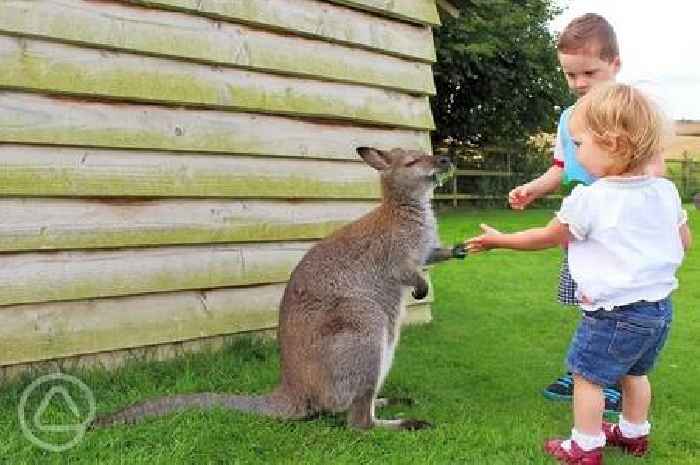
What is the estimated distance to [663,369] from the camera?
5754 mm

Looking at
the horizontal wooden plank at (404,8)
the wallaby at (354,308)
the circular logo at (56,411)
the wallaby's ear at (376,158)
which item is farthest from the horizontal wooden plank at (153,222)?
the horizontal wooden plank at (404,8)

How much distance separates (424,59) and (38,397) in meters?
4.26

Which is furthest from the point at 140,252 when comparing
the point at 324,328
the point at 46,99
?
the point at 324,328

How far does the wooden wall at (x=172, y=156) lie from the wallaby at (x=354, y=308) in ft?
3.76

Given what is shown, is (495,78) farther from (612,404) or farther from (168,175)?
(612,404)

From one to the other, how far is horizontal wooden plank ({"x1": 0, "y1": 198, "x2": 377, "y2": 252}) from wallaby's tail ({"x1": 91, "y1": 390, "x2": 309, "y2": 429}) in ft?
4.03

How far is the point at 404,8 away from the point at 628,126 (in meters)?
3.74

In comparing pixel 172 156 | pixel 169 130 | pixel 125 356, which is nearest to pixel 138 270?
pixel 125 356

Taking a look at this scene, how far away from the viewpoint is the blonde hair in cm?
347

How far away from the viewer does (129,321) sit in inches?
198

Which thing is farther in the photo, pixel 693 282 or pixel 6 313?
pixel 693 282

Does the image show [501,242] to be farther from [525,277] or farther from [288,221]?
[525,277]

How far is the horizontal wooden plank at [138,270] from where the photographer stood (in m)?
4.52

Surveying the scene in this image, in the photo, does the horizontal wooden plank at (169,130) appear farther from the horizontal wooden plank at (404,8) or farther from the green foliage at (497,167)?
the green foliage at (497,167)
